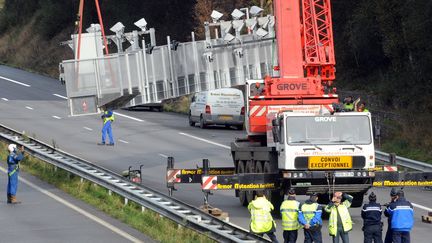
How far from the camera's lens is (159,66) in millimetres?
Answer: 33594

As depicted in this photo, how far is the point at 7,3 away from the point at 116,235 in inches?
3003

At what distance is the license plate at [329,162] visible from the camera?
79.3 feet

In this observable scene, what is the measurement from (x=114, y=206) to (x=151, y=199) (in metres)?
2.31

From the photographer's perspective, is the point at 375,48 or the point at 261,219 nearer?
the point at 261,219

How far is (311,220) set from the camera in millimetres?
19984

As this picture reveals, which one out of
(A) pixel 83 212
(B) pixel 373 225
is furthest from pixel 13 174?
(B) pixel 373 225

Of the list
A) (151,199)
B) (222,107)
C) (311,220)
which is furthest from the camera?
(222,107)

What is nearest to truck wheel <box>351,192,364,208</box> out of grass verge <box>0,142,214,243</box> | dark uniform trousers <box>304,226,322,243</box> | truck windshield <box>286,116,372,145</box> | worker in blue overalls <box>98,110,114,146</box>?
truck windshield <box>286,116,372,145</box>

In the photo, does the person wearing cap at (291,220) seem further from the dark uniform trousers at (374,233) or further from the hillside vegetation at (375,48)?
the hillside vegetation at (375,48)

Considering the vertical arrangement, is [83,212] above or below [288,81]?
below

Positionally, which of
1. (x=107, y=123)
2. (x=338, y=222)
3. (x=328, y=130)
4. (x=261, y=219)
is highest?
(x=328, y=130)

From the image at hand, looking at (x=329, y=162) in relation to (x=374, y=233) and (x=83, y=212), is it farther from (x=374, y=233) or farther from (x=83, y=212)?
(x=83, y=212)

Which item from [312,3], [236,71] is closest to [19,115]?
[236,71]

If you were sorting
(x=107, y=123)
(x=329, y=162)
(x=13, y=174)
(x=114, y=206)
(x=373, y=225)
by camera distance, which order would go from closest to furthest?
(x=373, y=225) → (x=329, y=162) → (x=114, y=206) → (x=13, y=174) → (x=107, y=123)
